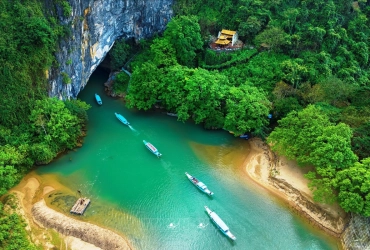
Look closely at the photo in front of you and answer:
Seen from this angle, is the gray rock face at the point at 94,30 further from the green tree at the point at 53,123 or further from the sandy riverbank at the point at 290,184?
the sandy riverbank at the point at 290,184

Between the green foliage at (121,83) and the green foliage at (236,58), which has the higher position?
the green foliage at (236,58)

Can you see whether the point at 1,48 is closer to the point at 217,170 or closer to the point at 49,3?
the point at 49,3

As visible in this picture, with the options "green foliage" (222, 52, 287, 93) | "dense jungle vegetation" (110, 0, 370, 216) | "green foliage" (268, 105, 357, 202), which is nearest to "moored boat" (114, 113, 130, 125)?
"dense jungle vegetation" (110, 0, 370, 216)

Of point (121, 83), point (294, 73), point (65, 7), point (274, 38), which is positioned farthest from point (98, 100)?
point (294, 73)

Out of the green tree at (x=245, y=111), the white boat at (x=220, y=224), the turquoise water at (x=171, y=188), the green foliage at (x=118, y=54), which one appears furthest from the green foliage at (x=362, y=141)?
the green foliage at (x=118, y=54)

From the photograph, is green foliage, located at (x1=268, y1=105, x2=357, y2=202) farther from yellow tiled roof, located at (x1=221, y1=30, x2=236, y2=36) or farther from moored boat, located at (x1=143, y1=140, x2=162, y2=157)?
yellow tiled roof, located at (x1=221, y1=30, x2=236, y2=36)

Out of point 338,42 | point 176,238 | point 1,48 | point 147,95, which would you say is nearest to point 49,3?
point 1,48

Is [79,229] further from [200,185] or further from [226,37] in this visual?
[226,37]
